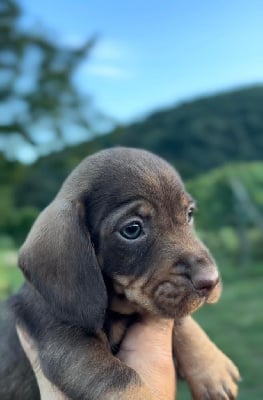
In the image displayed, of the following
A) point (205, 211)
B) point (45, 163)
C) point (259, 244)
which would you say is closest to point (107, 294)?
point (205, 211)

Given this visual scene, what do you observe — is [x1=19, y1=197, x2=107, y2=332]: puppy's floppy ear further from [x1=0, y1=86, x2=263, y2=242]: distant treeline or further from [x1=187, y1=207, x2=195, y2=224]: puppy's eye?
[x1=0, y1=86, x2=263, y2=242]: distant treeline

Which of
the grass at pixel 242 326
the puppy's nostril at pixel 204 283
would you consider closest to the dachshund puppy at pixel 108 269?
the puppy's nostril at pixel 204 283

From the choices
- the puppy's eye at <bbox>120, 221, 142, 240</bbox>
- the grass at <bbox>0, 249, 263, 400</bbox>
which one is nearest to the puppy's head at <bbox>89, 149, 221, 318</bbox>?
the puppy's eye at <bbox>120, 221, 142, 240</bbox>

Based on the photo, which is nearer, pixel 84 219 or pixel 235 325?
pixel 84 219

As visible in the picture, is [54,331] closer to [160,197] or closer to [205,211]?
[160,197]

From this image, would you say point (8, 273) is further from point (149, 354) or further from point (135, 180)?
point (135, 180)
